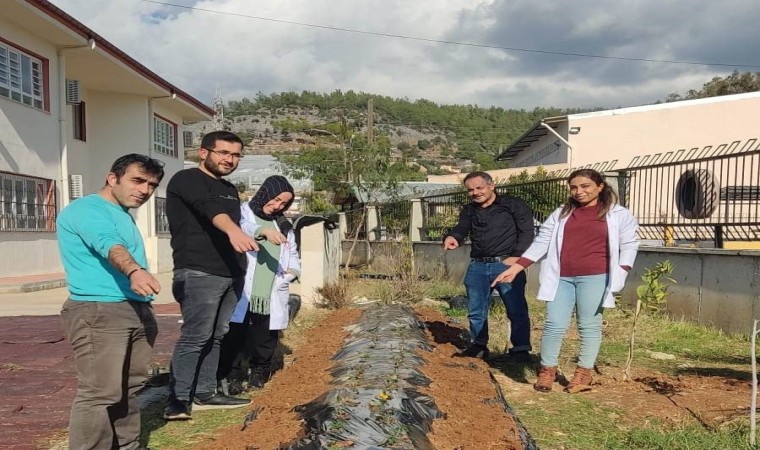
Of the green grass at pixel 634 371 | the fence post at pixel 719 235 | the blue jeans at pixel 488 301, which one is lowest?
the green grass at pixel 634 371

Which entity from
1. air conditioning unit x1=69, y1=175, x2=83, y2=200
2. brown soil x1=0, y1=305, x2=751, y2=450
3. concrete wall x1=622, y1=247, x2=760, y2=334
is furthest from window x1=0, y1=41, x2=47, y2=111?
concrete wall x1=622, y1=247, x2=760, y2=334

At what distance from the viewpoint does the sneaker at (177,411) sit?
384 centimetres

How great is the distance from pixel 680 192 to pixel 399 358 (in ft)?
17.9

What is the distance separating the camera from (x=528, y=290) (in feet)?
33.1

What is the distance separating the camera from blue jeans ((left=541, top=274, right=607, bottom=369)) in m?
4.37

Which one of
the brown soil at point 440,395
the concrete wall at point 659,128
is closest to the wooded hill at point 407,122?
the concrete wall at point 659,128

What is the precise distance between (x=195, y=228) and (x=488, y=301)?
264 cm

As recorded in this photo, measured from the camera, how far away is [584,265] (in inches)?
172

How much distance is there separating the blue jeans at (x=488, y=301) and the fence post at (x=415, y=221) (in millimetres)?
9156

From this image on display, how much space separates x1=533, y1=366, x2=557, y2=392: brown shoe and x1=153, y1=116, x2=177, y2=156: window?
1560 centimetres

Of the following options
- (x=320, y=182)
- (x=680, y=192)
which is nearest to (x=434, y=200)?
(x=680, y=192)

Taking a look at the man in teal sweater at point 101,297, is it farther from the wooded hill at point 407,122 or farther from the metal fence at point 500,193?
the wooded hill at point 407,122

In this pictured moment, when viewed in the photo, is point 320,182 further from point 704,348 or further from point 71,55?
point 704,348

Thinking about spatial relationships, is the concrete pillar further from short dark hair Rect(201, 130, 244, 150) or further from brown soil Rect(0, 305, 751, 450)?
short dark hair Rect(201, 130, 244, 150)
